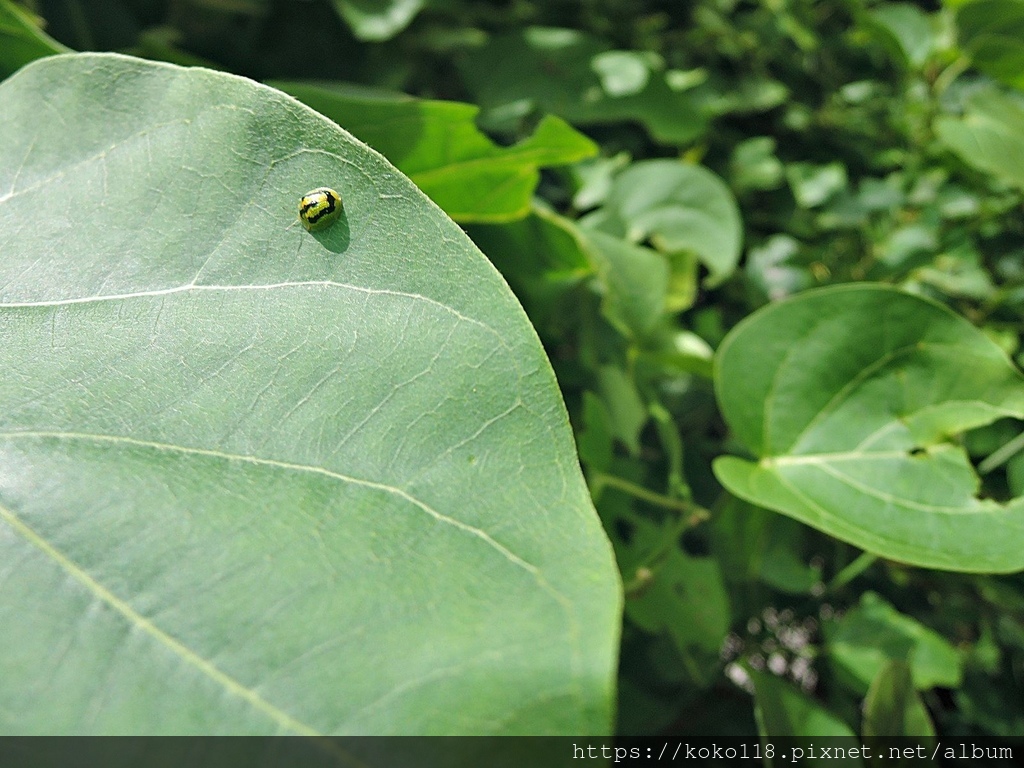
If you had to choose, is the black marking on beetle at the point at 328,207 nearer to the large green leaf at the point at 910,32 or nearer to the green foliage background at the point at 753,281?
the green foliage background at the point at 753,281

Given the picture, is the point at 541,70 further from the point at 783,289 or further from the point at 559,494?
the point at 559,494

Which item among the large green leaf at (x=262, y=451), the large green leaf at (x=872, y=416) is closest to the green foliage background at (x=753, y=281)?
the large green leaf at (x=872, y=416)

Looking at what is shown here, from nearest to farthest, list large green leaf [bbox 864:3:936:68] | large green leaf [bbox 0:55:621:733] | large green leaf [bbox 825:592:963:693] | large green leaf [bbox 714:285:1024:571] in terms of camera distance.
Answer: large green leaf [bbox 0:55:621:733] → large green leaf [bbox 714:285:1024:571] → large green leaf [bbox 825:592:963:693] → large green leaf [bbox 864:3:936:68]

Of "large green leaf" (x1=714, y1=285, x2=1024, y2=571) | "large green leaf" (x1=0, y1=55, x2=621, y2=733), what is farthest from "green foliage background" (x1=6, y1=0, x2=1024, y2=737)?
"large green leaf" (x1=0, y1=55, x2=621, y2=733)

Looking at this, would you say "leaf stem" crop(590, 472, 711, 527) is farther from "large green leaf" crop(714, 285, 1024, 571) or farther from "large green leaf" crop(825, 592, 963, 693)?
"large green leaf" crop(825, 592, 963, 693)

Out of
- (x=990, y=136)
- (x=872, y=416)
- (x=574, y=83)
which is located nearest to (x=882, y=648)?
(x=872, y=416)

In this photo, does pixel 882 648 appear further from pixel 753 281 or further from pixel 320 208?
pixel 320 208
